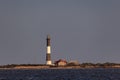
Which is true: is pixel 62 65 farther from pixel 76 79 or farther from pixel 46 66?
pixel 76 79

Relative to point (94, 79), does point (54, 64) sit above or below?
above

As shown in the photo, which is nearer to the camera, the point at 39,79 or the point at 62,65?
the point at 39,79

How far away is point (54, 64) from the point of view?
19425cm

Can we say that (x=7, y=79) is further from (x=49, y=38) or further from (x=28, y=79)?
(x=49, y=38)

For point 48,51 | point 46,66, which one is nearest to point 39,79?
point 48,51

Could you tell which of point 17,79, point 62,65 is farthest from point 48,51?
point 17,79

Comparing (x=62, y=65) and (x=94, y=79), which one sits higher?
(x=62, y=65)

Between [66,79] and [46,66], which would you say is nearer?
[66,79]

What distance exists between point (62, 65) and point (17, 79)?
8843 cm

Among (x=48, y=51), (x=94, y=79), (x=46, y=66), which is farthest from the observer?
(x=46, y=66)

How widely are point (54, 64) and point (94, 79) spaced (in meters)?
89.6

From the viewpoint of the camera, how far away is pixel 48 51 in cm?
17725

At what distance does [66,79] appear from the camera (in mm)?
105688

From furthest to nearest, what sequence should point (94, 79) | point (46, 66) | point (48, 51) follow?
point (46, 66) → point (48, 51) → point (94, 79)
